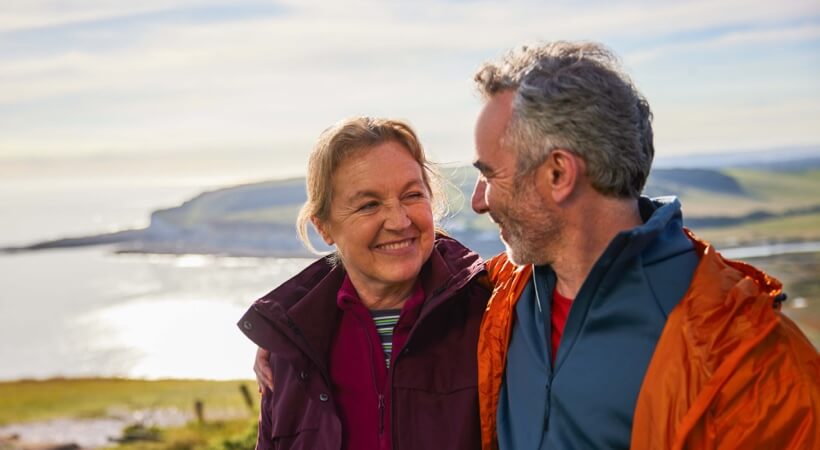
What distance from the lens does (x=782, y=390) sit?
7.19 feet

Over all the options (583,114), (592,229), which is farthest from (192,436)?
(583,114)

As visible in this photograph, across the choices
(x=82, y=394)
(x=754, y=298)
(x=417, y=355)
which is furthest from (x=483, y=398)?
(x=82, y=394)

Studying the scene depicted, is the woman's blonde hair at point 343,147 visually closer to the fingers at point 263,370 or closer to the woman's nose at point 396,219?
the woman's nose at point 396,219

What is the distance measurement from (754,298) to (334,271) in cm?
170

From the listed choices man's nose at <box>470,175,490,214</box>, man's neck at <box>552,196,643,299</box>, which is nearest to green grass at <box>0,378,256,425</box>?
man's nose at <box>470,175,490,214</box>

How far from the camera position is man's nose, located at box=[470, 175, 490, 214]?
2.85 m

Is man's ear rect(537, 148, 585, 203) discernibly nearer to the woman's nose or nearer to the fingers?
the woman's nose

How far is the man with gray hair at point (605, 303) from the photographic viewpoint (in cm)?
222

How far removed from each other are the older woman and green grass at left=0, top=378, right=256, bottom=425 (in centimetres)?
1275

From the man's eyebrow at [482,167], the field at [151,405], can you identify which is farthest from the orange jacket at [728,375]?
the field at [151,405]

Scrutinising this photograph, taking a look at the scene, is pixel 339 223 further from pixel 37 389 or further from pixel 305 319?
pixel 37 389

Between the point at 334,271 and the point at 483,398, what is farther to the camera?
the point at 334,271

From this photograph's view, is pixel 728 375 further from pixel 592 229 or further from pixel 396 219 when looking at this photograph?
pixel 396 219

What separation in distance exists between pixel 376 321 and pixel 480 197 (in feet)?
2.35
